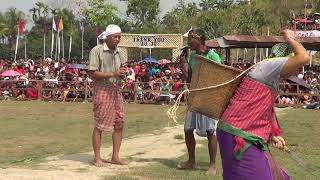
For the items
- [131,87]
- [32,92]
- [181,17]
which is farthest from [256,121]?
[181,17]

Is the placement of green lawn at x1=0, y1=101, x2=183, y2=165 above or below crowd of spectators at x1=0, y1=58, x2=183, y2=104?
below

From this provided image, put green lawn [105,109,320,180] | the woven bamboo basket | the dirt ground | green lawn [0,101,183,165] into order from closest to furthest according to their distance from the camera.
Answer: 1. the woven bamboo basket
2. the dirt ground
3. green lawn [105,109,320,180]
4. green lawn [0,101,183,165]

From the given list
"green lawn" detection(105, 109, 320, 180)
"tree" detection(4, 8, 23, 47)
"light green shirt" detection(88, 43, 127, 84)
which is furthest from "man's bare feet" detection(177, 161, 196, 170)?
"tree" detection(4, 8, 23, 47)

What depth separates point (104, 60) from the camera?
7.30m

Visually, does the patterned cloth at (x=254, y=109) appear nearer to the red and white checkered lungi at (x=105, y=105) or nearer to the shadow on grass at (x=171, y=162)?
the shadow on grass at (x=171, y=162)

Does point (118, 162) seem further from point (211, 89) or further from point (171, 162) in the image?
point (211, 89)

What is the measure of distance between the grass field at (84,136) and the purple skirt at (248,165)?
105 inches

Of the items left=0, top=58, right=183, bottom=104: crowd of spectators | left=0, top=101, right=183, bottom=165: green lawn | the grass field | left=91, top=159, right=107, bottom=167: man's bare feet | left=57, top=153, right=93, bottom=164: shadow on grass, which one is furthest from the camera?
left=0, top=58, right=183, bottom=104: crowd of spectators

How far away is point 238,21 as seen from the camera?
4272 centimetres

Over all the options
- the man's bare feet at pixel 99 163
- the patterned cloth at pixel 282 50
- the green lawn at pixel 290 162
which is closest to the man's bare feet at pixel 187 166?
the green lawn at pixel 290 162

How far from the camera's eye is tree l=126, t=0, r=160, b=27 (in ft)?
169

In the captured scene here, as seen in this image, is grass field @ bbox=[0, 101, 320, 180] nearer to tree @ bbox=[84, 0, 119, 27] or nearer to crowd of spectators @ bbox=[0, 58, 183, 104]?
crowd of spectators @ bbox=[0, 58, 183, 104]

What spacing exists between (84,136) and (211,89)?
6527mm

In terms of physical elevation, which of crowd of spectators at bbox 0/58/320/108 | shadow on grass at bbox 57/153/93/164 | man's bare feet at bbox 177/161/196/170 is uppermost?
crowd of spectators at bbox 0/58/320/108
